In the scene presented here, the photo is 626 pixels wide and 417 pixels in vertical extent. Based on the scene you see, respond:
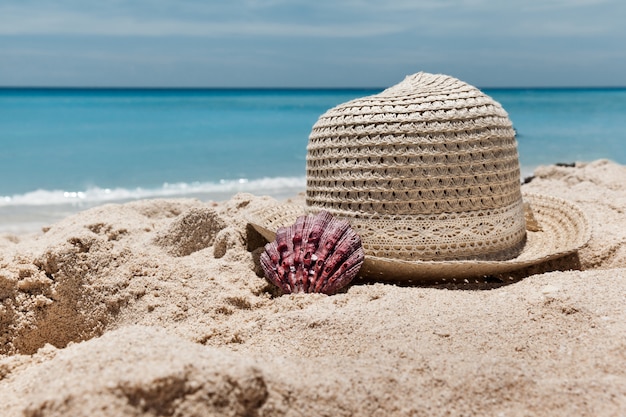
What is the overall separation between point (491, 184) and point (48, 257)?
2.15 metres

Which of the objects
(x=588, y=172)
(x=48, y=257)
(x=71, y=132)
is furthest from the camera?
(x=71, y=132)

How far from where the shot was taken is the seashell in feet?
8.85

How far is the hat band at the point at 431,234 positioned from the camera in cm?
280

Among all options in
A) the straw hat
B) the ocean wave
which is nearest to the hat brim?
the straw hat

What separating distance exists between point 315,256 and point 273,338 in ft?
2.14

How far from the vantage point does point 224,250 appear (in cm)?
329

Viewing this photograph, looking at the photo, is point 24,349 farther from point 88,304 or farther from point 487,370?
point 487,370

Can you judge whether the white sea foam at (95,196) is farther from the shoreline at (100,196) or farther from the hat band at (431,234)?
the hat band at (431,234)

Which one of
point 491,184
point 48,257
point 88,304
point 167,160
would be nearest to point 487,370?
point 491,184

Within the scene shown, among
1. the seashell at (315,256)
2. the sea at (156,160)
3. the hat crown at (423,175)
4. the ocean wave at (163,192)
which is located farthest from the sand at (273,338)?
the ocean wave at (163,192)

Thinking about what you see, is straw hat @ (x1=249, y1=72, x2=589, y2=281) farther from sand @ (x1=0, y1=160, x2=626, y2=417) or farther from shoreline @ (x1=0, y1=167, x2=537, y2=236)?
shoreline @ (x1=0, y1=167, x2=537, y2=236)

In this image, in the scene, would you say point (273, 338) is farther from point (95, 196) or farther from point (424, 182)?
point (95, 196)

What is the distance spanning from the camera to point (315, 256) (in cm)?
276

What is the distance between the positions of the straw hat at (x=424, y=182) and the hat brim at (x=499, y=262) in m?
0.01
